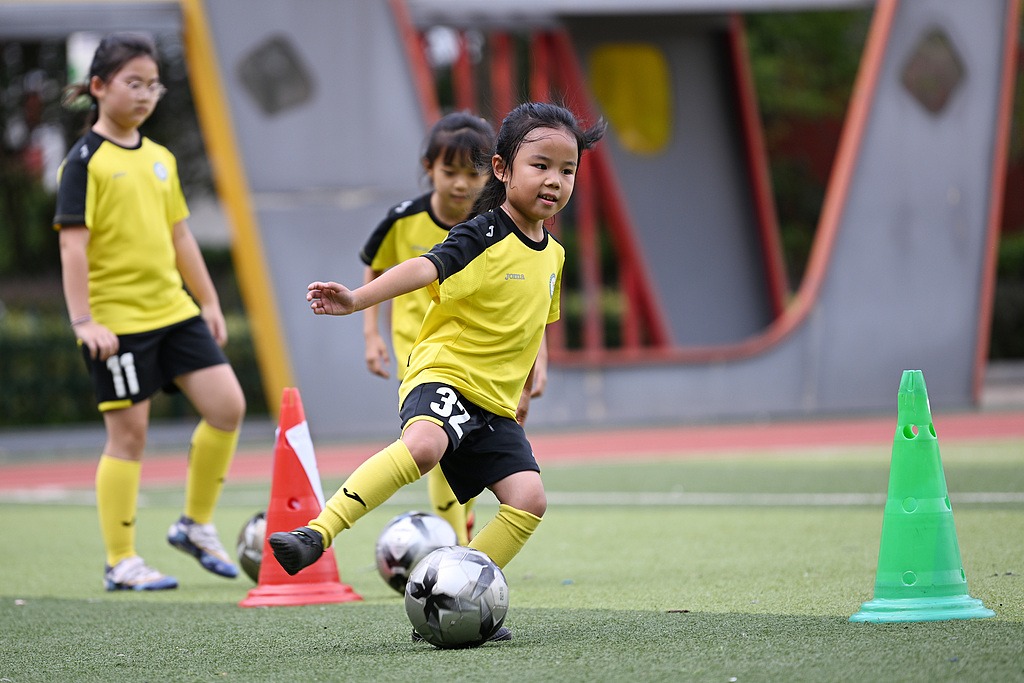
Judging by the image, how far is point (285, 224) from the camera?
628 inches

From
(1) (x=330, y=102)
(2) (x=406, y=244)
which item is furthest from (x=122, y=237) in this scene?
(1) (x=330, y=102)

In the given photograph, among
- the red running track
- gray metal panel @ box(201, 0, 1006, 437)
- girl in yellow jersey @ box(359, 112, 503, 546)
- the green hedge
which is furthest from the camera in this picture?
the green hedge

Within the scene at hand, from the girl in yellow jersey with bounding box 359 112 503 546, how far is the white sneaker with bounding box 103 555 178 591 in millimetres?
1231

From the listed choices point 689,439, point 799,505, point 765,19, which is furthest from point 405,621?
point 765,19

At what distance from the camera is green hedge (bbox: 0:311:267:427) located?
703 inches

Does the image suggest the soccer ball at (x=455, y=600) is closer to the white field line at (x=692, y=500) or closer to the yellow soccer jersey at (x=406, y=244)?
the yellow soccer jersey at (x=406, y=244)

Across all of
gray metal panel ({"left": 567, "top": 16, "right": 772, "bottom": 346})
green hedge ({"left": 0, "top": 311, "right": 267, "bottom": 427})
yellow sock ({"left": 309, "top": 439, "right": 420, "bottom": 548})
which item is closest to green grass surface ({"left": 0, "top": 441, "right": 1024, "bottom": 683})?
yellow sock ({"left": 309, "top": 439, "right": 420, "bottom": 548})

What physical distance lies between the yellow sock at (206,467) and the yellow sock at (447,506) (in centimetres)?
99

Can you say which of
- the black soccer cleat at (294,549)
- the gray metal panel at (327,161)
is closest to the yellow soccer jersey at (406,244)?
the black soccer cleat at (294,549)

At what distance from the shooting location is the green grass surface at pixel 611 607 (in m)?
4.02

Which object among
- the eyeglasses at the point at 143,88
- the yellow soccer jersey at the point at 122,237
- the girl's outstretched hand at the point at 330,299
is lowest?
the girl's outstretched hand at the point at 330,299

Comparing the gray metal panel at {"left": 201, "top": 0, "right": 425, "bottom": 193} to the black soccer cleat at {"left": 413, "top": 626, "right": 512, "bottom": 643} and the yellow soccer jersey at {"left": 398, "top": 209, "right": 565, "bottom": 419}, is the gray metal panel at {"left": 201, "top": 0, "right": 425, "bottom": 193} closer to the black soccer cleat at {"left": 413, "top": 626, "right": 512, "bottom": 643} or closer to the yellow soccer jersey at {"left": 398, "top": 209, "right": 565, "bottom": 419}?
the yellow soccer jersey at {"left": 398, "top": 209, "right": 565, "bottom": 419}

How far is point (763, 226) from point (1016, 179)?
14.3 meters

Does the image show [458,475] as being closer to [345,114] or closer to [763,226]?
[345,114]
